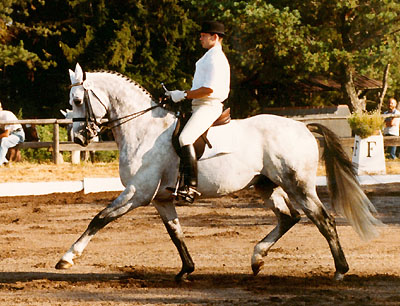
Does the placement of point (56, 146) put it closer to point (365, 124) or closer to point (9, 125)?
point (9, 125)

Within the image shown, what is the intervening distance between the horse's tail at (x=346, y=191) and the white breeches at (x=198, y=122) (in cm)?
160

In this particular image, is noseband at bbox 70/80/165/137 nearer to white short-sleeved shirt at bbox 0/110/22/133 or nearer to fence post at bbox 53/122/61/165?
white short-sleeved shirt at bbox 0/110/22/133

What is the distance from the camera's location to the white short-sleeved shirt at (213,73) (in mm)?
7457

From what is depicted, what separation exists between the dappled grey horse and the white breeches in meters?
0.25

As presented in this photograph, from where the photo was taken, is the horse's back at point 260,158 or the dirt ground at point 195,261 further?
the horse's back at point 260,158

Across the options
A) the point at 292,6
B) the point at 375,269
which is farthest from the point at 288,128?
the point at 292,6

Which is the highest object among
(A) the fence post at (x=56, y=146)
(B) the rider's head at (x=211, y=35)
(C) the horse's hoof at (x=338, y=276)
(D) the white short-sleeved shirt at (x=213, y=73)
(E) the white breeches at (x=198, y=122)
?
(B) the rider's head at (x=211, y=35)

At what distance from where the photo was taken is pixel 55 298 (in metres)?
6.70

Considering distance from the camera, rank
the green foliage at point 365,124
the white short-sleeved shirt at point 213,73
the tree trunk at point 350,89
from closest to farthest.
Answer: the white short-sleeved shirt at point 213,73 → the green foliage at point 365,124 → the tree trunk at point 350,89

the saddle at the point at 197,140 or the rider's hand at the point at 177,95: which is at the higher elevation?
the rider's hand at the point at 177,95

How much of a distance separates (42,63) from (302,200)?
74.7 feet

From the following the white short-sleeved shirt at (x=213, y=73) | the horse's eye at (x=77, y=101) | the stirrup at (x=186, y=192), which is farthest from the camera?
the horse's eye at (x=77, y=101)

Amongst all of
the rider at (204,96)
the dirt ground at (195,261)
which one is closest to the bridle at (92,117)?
the rider at (204,96)

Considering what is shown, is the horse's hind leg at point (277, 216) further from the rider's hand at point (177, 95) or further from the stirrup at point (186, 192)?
the rider's hand at point (177, 95)
